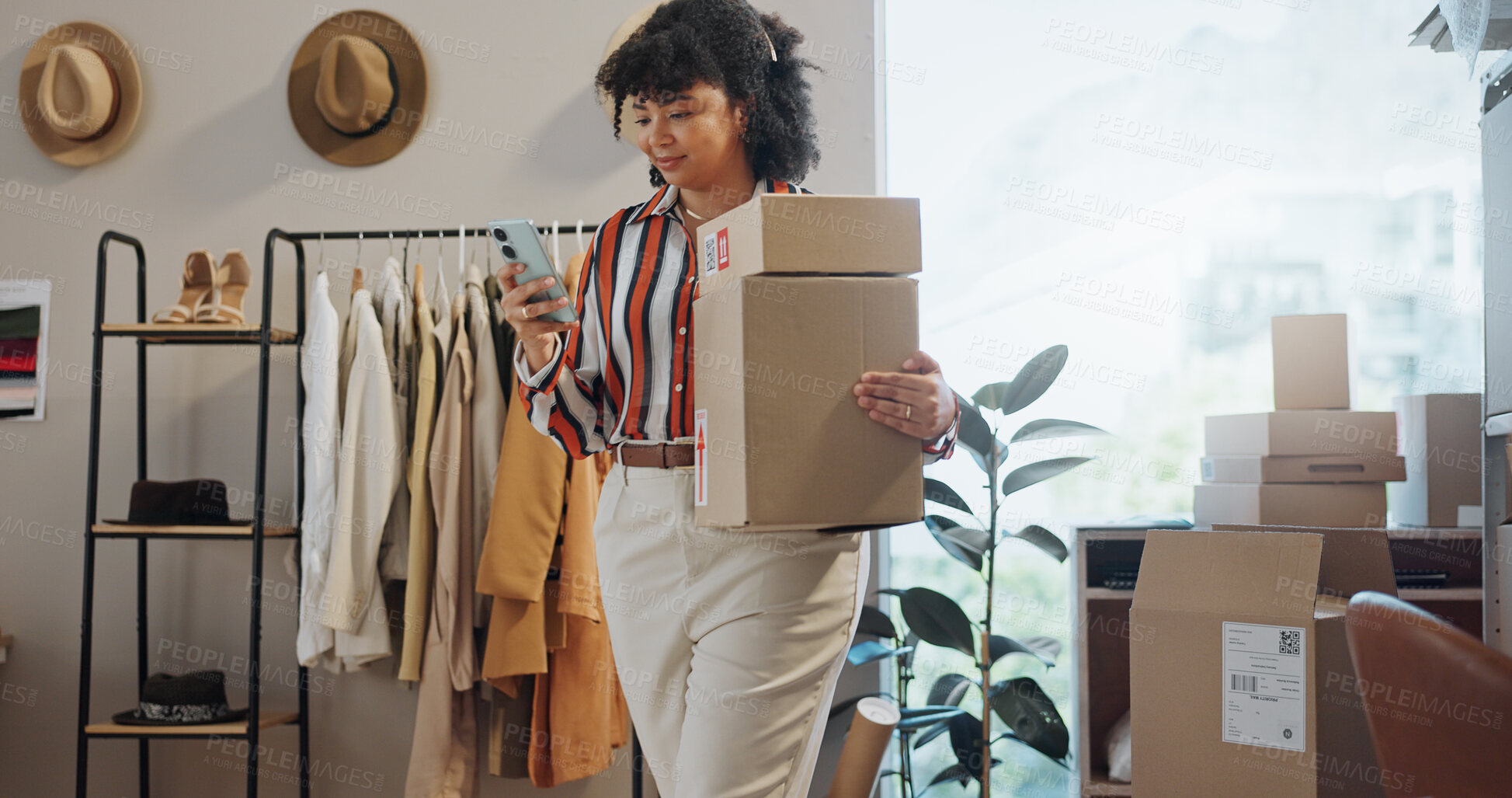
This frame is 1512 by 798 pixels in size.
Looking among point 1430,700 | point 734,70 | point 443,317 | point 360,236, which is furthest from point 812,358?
point 360,236

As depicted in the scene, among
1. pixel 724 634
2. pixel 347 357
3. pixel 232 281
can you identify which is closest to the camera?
pixel 724 634

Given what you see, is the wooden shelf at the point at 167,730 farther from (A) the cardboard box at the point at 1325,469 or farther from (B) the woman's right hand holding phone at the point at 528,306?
(A) the cardboard box at the point at 1325,469

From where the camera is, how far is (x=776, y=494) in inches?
41.8

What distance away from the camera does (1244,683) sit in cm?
146

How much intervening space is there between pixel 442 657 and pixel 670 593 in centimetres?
111

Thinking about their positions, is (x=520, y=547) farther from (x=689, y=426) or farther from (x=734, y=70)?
(x=734, y=70)

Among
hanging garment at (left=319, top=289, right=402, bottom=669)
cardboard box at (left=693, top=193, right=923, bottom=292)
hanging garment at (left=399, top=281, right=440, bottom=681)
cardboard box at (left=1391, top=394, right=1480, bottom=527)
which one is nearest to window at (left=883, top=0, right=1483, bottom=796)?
cardboard box at (left=1391, top=394, right=1480, bottom=527)

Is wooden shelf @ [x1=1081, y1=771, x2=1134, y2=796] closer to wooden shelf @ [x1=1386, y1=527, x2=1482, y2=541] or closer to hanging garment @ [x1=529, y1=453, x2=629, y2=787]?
wooden shelf @ [x1=1386, y1=527, x2=1482, y2=541]

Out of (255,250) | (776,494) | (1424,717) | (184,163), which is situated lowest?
(1424,717)

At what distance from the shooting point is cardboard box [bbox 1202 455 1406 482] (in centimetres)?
204

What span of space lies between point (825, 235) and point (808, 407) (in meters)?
0.19

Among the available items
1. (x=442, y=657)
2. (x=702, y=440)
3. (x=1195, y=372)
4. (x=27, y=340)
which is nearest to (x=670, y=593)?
(x=702, y=440)

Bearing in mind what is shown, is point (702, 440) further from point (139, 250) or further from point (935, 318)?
point (139, 250)

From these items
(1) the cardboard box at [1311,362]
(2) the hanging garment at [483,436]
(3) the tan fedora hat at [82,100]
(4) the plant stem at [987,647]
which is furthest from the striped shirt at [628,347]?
(3) the tan fedora hat at [82,100]
